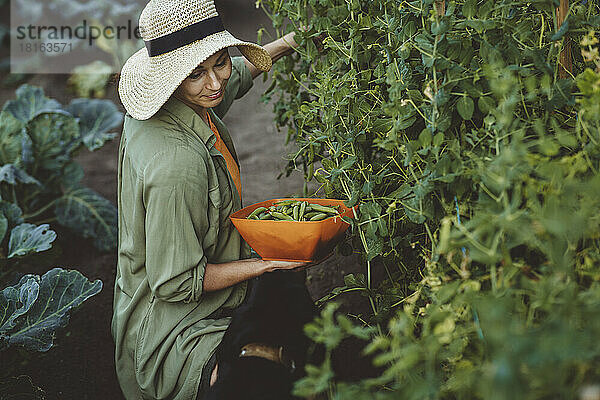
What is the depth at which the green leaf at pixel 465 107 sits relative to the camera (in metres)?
1.33

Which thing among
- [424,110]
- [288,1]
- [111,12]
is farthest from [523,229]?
[111,12]

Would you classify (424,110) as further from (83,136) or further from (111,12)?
(111,12)

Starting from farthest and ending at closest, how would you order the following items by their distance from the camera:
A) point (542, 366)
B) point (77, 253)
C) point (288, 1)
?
point (77, 253) → point (288, 1) → point (542, 366)

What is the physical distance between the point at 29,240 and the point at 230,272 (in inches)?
47.4

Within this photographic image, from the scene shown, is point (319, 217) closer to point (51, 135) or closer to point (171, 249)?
point (171, 249)

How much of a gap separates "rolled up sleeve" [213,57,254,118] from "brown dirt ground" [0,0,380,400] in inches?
29.9

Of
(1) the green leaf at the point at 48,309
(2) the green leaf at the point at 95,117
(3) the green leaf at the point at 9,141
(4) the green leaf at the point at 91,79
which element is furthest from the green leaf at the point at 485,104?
(4) the green leaf at the point at 91,79

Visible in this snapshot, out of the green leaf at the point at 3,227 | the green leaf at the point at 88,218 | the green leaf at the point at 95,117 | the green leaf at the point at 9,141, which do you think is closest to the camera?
the green leaf at the point at 3,227

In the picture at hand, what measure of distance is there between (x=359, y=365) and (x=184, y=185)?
1088 mm

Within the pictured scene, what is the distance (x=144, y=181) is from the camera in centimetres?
171

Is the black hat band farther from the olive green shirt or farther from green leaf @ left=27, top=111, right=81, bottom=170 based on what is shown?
green leaf @ left=27, top=111, right=81, bottom=170

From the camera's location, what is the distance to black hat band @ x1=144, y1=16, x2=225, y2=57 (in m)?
1.73

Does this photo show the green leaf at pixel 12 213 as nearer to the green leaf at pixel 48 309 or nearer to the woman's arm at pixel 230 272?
the green leaf at pixel 48 309

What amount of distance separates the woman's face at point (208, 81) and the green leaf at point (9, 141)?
1784 mm
